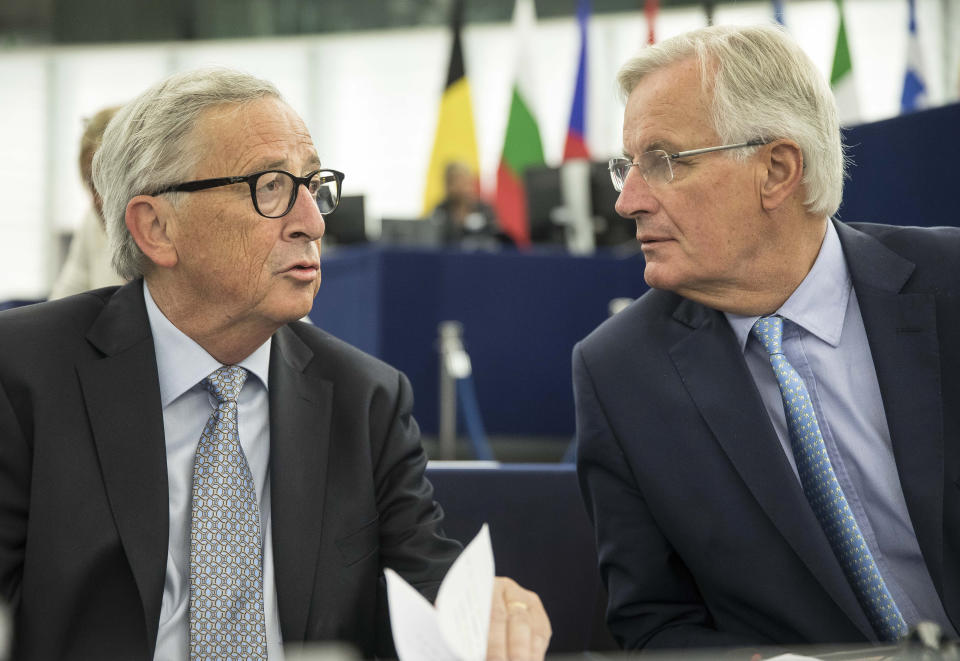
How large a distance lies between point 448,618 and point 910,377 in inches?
41.2

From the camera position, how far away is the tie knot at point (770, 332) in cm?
171

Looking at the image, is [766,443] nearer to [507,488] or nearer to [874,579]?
[874,579]

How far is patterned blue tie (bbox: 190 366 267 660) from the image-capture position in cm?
139

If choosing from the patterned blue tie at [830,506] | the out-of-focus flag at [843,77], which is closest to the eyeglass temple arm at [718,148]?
the patterned blue tie at [830,506]

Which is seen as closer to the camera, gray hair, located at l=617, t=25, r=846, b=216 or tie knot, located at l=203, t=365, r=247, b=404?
tie knot, located at l=203, t=365, r=247, b=404

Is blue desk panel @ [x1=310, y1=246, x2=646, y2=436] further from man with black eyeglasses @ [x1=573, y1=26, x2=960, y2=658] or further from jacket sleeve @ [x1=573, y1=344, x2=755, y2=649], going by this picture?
jacket sleeve @ [x1=573, y1=344, x2=755, y2=649]

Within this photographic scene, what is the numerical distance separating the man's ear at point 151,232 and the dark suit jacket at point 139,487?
68 millimetres

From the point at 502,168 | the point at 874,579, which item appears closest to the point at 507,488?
the point at 874,579

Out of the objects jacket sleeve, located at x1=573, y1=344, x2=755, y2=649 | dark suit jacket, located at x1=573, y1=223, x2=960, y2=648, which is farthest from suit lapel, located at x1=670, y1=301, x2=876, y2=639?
jacket sleeve, located at x1=573, y1=344, x2=755, y2=649

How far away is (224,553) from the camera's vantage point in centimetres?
142

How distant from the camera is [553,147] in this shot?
38.0 ft

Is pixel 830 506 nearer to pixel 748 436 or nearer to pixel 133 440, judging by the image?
pixel 748 436

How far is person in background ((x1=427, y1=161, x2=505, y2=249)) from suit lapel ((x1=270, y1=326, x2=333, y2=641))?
4975mm

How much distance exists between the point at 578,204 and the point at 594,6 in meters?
5.85
